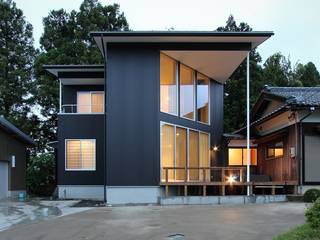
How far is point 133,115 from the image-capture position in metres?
19.4

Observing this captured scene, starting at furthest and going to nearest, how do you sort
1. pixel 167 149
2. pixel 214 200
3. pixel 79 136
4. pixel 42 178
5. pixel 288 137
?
pixel 42 178 < pixel 79 136 < pixel 288 137 < pixel 167 149 < pixel 214 200

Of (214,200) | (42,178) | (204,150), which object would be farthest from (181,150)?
(42,178)

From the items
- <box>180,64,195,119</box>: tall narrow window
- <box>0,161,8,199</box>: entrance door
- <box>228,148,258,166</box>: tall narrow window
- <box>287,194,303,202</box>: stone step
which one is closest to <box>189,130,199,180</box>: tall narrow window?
<box>180,64,195,119</box>: tall narrow window

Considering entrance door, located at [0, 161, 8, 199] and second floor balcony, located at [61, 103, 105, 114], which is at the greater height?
second floor balcony, located at [61, 103, 105, 114]

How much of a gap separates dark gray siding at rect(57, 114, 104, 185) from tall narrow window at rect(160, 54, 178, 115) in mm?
4536

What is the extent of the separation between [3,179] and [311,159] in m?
15.0

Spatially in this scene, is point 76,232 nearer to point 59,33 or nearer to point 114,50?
point 114,50

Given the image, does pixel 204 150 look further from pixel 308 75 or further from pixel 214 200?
pixel 308 75

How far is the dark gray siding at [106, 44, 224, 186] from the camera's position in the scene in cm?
1922

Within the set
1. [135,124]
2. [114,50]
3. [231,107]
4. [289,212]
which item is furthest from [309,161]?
[231,107]

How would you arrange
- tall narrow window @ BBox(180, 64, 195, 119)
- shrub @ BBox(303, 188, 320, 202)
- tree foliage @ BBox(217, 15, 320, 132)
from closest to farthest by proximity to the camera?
shrub @ BBox(303, 188, 320, 202)
tall narrow window @ BBox(180, 64, 195, 119)
tree foliage @ BBox(217, 15, 320, 132)

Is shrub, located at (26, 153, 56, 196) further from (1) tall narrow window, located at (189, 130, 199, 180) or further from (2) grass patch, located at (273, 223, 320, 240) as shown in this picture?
(2) grass patch, located at (273, 223, 320, 240)

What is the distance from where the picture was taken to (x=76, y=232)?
12.2m

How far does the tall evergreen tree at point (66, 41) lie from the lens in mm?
36219
